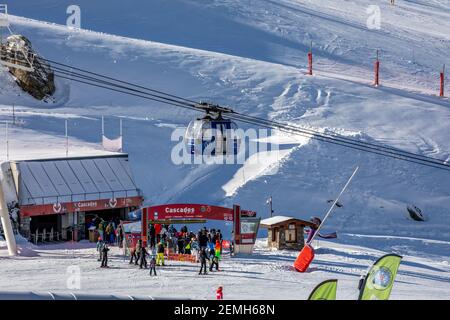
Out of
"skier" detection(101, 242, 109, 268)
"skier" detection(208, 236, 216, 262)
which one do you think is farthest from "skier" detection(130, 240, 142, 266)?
"skier" detection(208, 236, 216, 262)

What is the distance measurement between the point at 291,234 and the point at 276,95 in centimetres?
1583

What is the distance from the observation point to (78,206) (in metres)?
36.2

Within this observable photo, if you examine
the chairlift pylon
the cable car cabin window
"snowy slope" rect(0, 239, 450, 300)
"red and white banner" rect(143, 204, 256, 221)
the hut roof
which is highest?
the chairlift pylon

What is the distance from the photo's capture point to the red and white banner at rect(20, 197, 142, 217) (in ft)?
116

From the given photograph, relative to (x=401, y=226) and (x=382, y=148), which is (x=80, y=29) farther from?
(x=401, y=226)

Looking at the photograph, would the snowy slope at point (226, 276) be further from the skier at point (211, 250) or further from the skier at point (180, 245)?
the skier at point (180, 245)

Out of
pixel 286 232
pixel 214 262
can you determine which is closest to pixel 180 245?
pixel 214 262

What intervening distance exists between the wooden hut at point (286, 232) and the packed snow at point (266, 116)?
3.01 feet

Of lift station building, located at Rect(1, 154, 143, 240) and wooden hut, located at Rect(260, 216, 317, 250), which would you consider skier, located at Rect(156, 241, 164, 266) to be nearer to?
wooden hut, located at Rect(260, 216, 317, 250)

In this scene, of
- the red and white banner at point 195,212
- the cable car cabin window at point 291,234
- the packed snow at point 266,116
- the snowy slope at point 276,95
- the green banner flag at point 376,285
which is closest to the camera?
the green banner flag at point 376,285

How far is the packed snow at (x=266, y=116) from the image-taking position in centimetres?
3053

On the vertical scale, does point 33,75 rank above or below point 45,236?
above

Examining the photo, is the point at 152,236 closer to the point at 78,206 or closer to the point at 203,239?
the point at 203,239

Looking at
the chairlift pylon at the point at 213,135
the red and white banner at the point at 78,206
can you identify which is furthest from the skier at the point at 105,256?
the red and white banner at the point at 78,206
